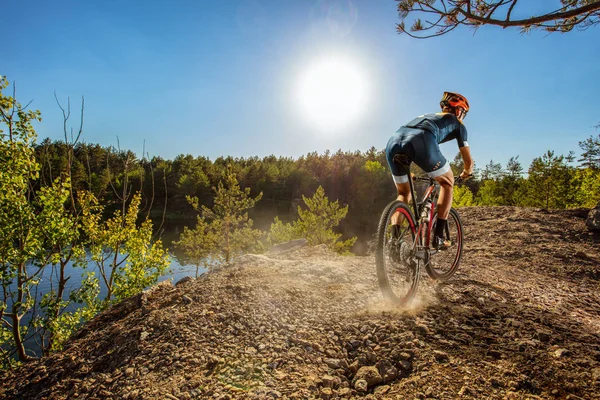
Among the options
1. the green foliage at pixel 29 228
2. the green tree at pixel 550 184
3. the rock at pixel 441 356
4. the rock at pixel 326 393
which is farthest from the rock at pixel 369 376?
the green tree at pixel 550 184

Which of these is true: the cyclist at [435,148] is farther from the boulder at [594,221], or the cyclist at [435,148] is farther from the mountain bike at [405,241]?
the boulder at [594,221]

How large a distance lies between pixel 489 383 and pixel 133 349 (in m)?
3.15

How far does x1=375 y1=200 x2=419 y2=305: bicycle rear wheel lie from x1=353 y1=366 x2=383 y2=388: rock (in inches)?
41.9

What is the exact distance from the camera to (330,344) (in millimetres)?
2588

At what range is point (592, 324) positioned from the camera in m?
3.11

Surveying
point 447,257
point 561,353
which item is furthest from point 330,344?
point 447,257

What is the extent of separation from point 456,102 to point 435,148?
37.7 inches

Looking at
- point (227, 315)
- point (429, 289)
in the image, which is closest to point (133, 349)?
point (227, 315)

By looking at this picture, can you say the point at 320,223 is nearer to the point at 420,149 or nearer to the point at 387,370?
the point at 420,149

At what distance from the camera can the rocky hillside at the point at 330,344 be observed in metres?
2.04

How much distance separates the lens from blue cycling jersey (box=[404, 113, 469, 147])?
3.41 metres

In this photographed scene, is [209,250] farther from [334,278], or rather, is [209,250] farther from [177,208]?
[177,208]

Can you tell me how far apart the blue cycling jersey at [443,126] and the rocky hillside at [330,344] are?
6.81ft

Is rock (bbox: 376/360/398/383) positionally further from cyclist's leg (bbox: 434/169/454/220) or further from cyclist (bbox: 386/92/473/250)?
cyclist's leg (bbox: 434/169/454/220)
